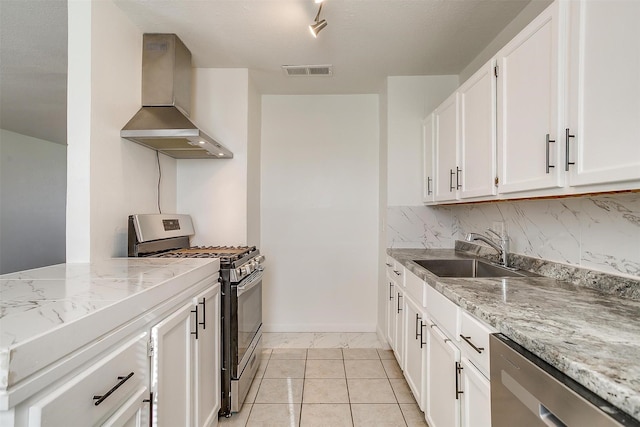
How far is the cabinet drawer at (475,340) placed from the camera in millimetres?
988

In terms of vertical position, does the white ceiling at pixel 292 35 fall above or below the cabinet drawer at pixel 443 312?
above

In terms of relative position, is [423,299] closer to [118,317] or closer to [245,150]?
[118,317]

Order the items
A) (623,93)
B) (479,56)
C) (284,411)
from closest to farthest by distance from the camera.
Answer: (623,93) < (284,411) < (479,56)

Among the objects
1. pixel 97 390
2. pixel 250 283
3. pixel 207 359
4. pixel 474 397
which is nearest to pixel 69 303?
pixel 97 390

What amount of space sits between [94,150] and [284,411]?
6.43 feet

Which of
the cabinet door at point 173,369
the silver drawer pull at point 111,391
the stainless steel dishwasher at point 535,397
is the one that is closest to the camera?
the stainless steel dishwasher at point 535,397

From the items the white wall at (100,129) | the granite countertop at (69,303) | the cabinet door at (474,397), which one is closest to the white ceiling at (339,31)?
the white wall at (100,129)

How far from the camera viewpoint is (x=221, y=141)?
2680 mm

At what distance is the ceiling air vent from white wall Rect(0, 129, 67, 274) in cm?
472

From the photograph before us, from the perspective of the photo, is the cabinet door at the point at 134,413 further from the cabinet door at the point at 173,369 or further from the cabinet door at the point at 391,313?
the cabinet door at the point at 391,313

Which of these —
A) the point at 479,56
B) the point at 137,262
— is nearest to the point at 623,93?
the point at 479,56

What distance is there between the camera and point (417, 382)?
5.74ft

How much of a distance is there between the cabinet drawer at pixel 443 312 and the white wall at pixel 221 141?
5.77ft

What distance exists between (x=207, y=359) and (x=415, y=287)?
126 centimetres
